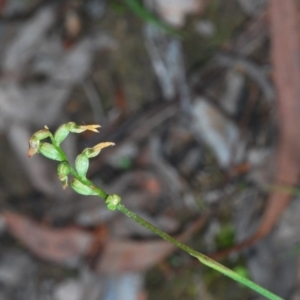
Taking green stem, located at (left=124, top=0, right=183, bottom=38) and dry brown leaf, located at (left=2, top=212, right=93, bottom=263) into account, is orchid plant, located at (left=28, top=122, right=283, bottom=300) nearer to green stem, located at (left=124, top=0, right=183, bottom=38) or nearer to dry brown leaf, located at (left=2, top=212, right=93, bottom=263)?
green stem, located at (left=124, top=0, right=183, bottom=38)

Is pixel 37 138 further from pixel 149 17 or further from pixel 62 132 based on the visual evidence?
pixel 149 17

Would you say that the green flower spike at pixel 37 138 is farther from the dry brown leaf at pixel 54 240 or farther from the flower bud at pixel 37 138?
the dry brown leaf at pixel 54 240

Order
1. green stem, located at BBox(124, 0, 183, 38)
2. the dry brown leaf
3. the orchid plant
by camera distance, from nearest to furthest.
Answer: the orchid plant, green stem, located at BBox(124, 0, 183, 38), the dry brown leaf

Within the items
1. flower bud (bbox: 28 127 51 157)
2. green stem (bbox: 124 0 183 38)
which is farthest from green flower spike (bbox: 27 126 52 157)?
green stem (bbox: 124 0 183 38)

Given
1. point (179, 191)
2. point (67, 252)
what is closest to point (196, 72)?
point (179, 191)

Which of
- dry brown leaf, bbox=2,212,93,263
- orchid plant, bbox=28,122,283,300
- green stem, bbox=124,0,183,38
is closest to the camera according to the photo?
orchid plant, bbox=28,122,283,300

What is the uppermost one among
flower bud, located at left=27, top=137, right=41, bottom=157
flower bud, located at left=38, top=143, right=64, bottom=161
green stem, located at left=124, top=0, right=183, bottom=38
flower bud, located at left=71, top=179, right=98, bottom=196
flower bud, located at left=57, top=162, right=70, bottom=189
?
flower bud, located at left=27, top=137, right=41, bottom=157
